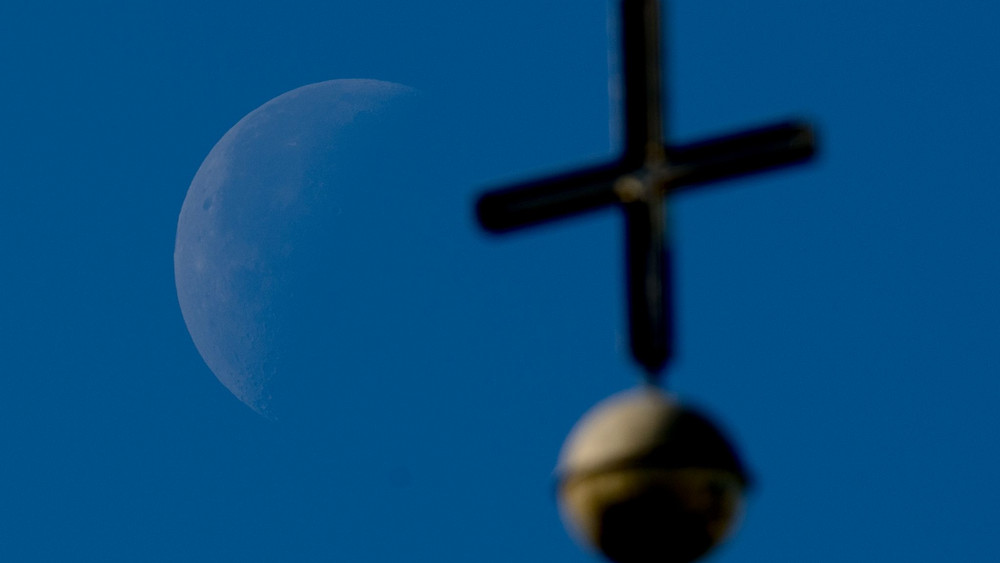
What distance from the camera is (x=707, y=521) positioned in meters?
6.02

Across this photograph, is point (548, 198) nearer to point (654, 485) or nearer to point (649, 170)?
point (649, 170)

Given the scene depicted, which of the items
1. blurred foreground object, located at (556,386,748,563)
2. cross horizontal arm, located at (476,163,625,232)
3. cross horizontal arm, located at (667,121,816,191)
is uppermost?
cross horizontal arm, located at (476,163,625,232)

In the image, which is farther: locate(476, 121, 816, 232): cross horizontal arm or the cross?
locate(476, 121, 816, 232): cross horizontal arm

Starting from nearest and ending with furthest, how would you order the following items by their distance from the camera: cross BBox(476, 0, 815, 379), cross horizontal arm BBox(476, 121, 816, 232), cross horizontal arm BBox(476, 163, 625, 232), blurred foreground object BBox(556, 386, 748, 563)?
blurred foreground object BBox(556, 386, 748, 563) < cross BBox(476, 0, 815, 379) < cross horizontal arm BBox(476, 121, 816, 232) < cross horizontal arm BBox(476, 163, 625, 232)

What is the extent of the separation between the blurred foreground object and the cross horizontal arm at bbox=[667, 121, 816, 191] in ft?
4.49

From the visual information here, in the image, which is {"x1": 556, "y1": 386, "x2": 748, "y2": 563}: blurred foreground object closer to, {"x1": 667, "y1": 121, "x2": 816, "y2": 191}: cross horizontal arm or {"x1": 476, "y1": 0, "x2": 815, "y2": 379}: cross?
{"x1": 476, "y1": 0, "x2": 815, "y2": 379}: cross

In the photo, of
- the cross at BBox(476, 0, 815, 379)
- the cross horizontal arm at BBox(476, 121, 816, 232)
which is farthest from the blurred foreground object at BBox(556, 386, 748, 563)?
the cross horizontal arm at BBox(476, 121, 816, 232)

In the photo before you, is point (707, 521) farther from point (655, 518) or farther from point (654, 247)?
point (654, 247)

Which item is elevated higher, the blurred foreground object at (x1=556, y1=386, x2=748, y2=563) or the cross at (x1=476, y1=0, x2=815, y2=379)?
the cross at (x1=476, y1=0, x2=815, y2=379)

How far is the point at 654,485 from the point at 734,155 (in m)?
1.94

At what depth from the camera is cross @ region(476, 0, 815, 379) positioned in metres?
6.73

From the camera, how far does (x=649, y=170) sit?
274 inches

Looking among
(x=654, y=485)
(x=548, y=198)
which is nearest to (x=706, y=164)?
(x=548, y=198)

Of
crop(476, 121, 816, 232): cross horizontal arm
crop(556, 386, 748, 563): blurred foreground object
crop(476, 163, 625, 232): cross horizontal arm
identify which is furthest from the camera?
crop(476, 163, 625, 232): cross horizontal arm
